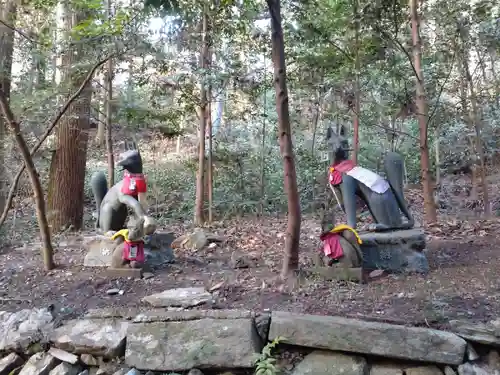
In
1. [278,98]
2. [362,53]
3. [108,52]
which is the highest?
[362,53]

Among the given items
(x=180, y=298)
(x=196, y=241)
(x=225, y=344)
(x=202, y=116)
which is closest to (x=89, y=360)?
(x=180, y=298)

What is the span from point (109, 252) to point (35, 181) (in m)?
0.92

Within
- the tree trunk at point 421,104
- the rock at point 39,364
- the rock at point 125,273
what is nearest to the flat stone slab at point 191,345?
the rock at point 39,364

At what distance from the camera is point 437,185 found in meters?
9.84

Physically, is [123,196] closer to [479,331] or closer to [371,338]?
[371,338]

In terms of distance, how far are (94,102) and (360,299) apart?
555cm

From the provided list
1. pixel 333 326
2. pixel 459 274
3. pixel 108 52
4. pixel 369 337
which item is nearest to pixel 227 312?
pixel 333 326

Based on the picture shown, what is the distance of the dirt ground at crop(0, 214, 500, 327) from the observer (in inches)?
129

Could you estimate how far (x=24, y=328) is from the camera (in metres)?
3.43

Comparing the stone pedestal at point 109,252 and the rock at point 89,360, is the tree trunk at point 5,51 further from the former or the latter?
the rock at point 89,360

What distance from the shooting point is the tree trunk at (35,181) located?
422cm

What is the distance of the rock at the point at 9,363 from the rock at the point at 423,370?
261 centimetres

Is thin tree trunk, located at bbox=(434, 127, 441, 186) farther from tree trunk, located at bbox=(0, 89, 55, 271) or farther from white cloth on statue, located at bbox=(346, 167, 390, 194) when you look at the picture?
tree trunk, located at bbox=(0, 89, 55, 271)

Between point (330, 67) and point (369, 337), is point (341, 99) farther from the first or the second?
point (369, 337)
